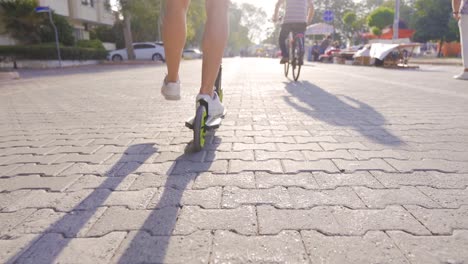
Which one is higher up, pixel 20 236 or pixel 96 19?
pixel 96 19

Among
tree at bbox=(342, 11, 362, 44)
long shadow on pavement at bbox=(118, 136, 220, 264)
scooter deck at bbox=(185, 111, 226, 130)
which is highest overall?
tree at bbox=(342, 11, 362, 44)

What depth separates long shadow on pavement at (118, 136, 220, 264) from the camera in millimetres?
1208

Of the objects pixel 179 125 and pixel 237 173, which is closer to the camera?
pixel 237 173

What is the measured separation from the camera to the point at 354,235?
1.33 meters

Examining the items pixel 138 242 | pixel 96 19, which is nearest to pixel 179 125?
pixel 138 242

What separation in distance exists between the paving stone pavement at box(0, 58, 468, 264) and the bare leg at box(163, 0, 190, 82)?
590 millimetres

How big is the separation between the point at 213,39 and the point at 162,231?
1.57 m

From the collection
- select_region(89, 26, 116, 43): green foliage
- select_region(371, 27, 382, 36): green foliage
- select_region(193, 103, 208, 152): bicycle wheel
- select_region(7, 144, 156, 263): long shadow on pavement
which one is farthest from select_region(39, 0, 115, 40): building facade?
select_region(371, 27, 382, 36): green foliage

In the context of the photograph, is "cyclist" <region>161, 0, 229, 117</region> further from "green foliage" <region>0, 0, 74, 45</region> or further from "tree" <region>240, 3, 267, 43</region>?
"tree" <region>240, 3, 267, 43</region>

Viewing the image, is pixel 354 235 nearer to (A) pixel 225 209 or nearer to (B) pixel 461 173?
(A) pixel 225 209

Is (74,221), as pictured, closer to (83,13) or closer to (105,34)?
(83,13)

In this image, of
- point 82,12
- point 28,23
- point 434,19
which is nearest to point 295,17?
point 28,23

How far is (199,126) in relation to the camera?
233 cm

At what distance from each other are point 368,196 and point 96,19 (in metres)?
34.9
